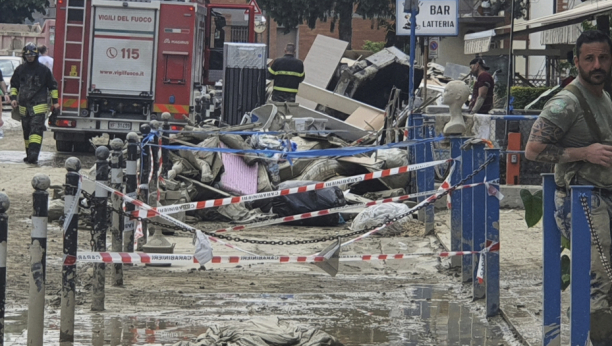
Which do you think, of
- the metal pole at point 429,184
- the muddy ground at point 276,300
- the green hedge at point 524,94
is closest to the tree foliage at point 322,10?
the green hedge at point 524,94

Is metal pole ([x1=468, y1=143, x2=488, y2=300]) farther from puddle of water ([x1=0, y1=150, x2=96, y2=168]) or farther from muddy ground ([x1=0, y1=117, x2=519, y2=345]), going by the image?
puddle of water ([x1=0, y1=150, x2=96, y2=168])

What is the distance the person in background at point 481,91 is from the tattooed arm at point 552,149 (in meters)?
11.8

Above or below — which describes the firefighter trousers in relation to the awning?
below

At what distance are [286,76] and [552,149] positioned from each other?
14991 millimetres

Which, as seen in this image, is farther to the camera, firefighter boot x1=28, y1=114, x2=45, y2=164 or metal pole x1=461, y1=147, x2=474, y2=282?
firefighter boot x1=28, y1=114, x2=45, y2=164

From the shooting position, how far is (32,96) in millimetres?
17547

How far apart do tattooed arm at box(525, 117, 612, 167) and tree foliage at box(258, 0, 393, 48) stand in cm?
4076

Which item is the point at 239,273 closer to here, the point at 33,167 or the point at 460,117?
the point at 460,117

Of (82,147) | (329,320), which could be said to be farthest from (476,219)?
(82,147)

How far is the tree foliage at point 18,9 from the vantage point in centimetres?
6025

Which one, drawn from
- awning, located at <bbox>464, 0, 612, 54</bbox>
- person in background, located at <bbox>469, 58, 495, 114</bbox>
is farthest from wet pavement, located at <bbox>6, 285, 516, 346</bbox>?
person in background, located at <bbox>469, 58, 495, 114</bbox>

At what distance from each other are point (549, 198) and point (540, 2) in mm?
28611

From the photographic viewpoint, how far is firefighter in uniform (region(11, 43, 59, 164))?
1744cm

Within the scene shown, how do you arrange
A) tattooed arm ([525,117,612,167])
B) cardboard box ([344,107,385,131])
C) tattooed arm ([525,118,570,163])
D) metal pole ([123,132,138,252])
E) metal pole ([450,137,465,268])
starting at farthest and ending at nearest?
cardboard box ([344,107,385,131]) → metal pole ([123,132,138,252]) → metal pole ([450,137,465,268]) → tattooed arm ([525,118,570,163]) → tattooed arm ([525,117,612,167])
